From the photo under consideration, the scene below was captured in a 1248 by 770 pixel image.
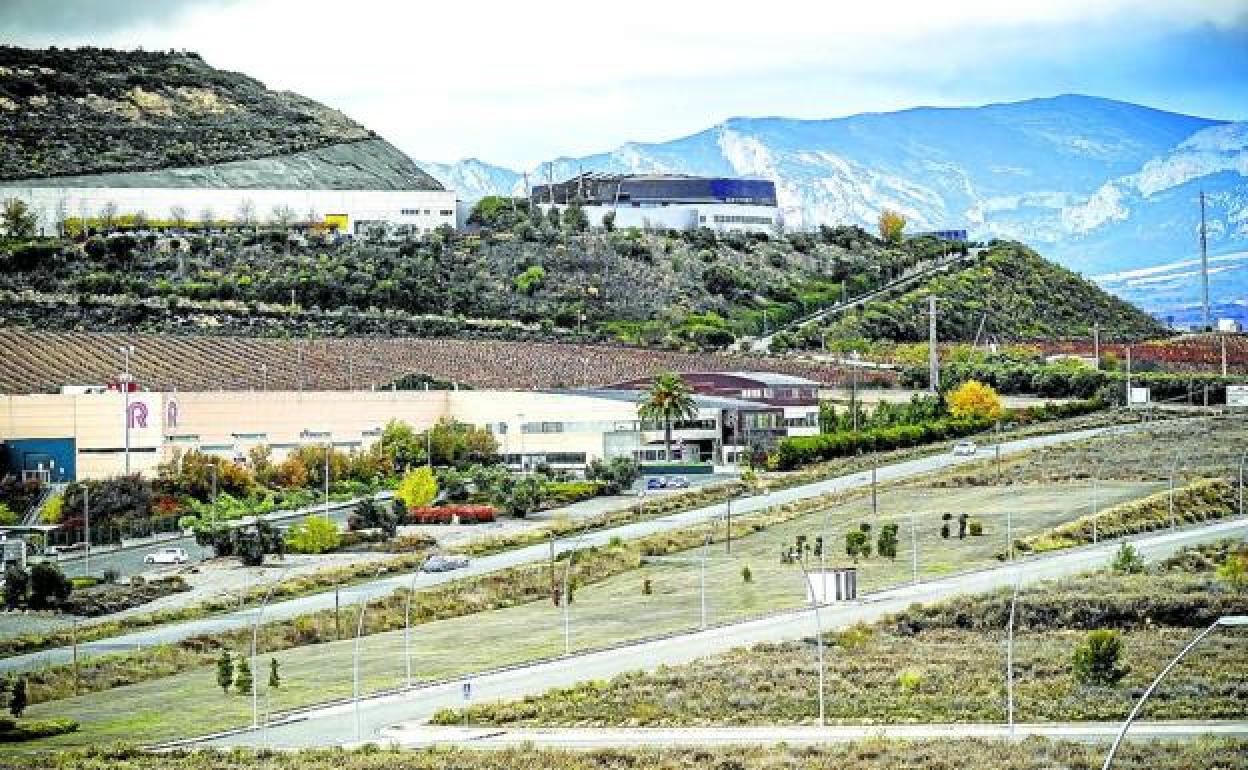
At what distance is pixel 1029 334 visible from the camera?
586 feet

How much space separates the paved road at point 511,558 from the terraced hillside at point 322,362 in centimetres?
2517

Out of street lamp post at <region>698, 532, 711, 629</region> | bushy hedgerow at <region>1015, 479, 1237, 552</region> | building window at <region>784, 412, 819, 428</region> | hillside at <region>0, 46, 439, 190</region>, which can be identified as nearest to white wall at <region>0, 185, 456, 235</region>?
hillside at <region>0, 46, 439, 190</region>

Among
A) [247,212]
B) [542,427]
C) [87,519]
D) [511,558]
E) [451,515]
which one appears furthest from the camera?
[247,212]

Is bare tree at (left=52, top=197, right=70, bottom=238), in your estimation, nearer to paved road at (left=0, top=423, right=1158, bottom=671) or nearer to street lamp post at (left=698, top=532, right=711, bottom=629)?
paved road at (left=0, top=423, right=1158, bottom=671)

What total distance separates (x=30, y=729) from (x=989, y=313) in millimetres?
126747

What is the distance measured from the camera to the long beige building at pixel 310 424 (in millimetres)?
107812

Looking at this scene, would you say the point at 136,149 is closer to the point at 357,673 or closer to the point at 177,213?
the point at 177,213

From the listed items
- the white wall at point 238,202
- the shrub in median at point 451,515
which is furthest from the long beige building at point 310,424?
the white wall at point 238,202

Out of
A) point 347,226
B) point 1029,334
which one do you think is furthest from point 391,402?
point 1029,334

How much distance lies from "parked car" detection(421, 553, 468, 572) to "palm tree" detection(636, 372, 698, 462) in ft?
106

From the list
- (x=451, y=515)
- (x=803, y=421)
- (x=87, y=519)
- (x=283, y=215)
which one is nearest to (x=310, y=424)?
(x=451, y=515)

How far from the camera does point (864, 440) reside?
123 meters

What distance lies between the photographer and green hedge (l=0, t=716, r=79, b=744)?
6009 cm

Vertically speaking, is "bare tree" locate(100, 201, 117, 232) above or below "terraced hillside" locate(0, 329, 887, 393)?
above
